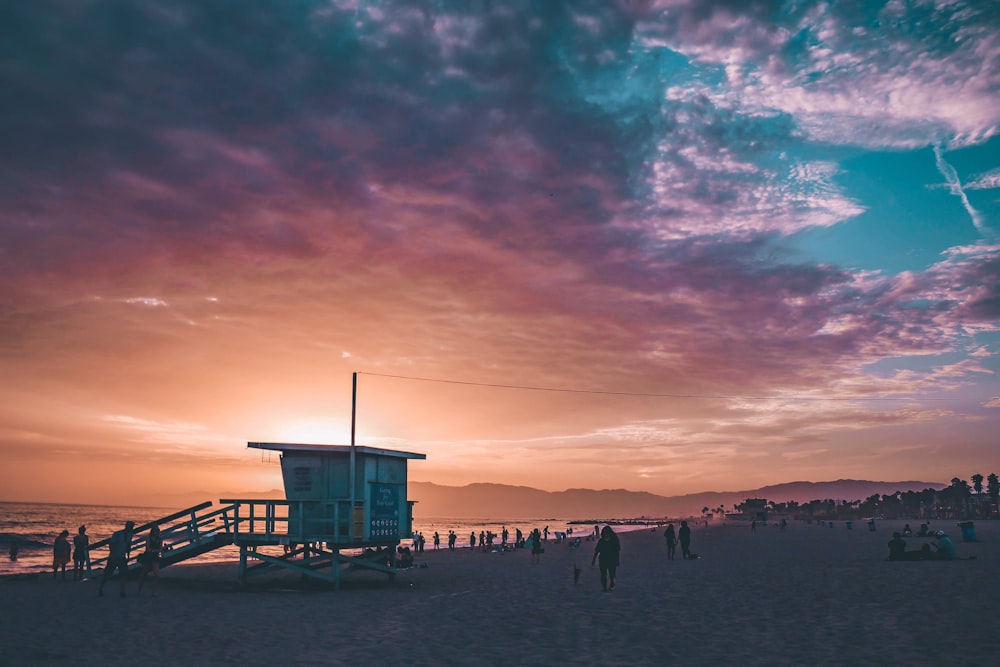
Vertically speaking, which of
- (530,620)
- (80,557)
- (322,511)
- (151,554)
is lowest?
(530,620)

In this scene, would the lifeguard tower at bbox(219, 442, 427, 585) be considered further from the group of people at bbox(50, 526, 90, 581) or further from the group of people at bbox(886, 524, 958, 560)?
the group of people at bbox(886, 524, 958, 560)

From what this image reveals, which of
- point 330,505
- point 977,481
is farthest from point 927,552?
point 977,481

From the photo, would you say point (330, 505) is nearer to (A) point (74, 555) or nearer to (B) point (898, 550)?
(A) point (74, 555)

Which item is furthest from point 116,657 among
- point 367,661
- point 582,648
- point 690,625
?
point 690,625

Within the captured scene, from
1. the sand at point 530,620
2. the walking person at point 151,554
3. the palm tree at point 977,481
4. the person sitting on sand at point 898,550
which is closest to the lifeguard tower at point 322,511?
the sand at point 530,620

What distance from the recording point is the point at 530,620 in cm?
1700

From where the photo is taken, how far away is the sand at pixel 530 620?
41.6 ft

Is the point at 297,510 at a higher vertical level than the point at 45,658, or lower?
higher

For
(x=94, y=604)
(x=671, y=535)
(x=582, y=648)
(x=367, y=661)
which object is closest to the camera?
(x=367, y=661)

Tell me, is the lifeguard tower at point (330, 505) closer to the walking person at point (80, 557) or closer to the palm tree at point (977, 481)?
the walking person at point (80, 557)

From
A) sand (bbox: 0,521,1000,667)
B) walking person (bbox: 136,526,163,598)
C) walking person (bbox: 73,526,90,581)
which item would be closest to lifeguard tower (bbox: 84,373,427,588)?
sand (bbox: 0,521,1000,667)

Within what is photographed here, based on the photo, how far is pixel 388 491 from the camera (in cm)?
2644

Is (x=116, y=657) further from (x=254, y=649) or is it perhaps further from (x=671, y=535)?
(x=671, y=535)

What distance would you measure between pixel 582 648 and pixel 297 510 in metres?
14.9
